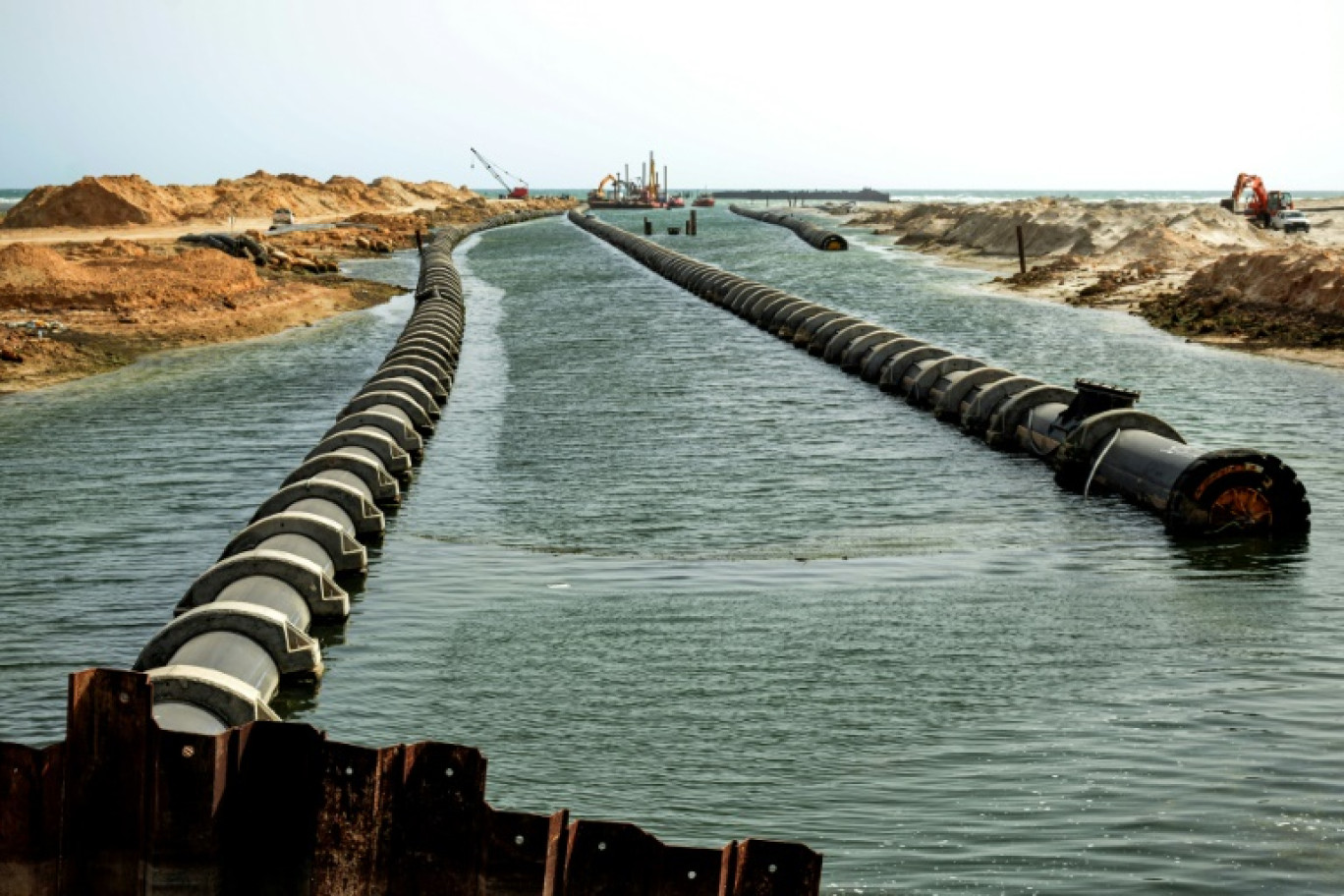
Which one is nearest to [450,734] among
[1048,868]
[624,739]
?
[624,739]

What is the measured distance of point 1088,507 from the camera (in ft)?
74.2

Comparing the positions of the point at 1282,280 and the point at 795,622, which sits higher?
the point at 1282,280

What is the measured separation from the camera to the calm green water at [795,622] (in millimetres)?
11656

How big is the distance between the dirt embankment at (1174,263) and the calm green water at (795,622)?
1292cm

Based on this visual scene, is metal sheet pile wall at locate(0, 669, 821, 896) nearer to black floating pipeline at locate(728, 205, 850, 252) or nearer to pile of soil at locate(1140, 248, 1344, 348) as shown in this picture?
pile of soil at locate(1140, 248, 1344, 348)

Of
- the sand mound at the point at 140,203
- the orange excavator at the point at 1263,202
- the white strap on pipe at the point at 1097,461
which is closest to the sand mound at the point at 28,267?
the white strap on pipe at the point at 1097,461

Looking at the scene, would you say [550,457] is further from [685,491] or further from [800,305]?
[800,305]

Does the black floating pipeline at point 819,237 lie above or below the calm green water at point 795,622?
above

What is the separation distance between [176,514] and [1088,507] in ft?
45.2

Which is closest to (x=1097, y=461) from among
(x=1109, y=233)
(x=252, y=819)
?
(x=252, y=819)

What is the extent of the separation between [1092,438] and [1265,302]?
28857 millimetres

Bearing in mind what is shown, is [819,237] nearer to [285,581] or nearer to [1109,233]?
[1109,233]

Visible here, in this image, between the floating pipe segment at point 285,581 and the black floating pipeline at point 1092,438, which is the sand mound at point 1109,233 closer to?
the black floating pipeline at point 1092,438

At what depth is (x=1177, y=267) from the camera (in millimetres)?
67938
